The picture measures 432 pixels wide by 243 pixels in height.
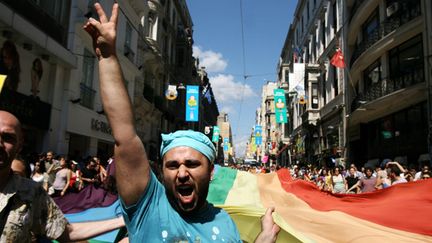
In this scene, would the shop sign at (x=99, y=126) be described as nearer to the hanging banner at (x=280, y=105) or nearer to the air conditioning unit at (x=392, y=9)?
the air conditioning unit at (x=392, y=9)

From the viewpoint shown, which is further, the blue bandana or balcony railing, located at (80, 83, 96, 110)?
balcony railing, located at (80, 83, 96, 110)

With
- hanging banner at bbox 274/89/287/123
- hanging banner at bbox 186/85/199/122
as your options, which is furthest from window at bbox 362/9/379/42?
hanging banner at bbox 186/85/199/122

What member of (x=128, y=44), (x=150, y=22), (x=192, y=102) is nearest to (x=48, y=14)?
(x=128, y=44)

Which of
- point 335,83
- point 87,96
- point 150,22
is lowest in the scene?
point 87,96

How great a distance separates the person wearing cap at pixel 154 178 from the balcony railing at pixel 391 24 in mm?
17036

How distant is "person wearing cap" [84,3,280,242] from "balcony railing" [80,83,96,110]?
1556cm

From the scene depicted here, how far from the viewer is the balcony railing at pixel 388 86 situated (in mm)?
16578

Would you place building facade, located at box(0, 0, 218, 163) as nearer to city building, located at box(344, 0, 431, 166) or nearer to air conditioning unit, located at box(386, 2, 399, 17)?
city building, located at box(344, 0, 431, 166)

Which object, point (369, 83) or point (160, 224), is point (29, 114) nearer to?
Result: point (160, 224)

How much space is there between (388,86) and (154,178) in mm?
18674

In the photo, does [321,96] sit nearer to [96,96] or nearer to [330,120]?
[330,120]

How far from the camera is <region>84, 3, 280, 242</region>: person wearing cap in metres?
1.81

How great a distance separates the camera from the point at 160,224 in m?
1.89

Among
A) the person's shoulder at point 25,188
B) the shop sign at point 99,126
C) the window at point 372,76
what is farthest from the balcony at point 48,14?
the window at point 372,76
